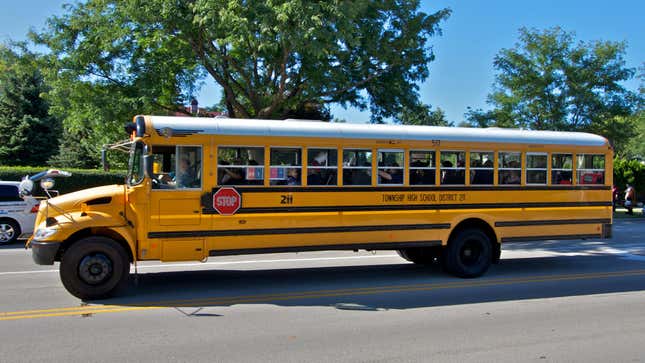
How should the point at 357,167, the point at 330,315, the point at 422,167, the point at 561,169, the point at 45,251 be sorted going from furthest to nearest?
the point at 561,169
the point at 422,167
the point at 357,167
the point at 45,251
the point at 330,315

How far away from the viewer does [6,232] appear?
47.5 ft

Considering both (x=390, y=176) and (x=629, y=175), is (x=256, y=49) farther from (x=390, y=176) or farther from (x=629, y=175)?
(x=629, y=175)

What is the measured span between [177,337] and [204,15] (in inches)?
419

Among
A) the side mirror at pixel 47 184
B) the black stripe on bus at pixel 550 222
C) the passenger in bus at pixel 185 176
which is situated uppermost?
the passenger in bus at pixel 185 176

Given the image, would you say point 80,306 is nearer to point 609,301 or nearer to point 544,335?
point 544,335

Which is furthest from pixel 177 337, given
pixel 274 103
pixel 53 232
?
pixel 274 103

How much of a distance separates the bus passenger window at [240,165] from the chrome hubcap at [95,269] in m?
1.95

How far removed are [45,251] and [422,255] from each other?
6.63m

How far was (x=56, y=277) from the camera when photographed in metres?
9.45

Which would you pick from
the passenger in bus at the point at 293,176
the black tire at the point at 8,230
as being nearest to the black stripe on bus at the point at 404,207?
the passenger in bus at the point at 293,176

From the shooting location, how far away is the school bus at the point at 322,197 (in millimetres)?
7703

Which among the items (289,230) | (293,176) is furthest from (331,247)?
Answer: (293,176)

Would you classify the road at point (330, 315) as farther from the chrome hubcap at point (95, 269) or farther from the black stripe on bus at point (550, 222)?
the black stripe on bus at point (550, 222)

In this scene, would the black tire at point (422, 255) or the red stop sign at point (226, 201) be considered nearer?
the red stop sign at point (226, 201)
